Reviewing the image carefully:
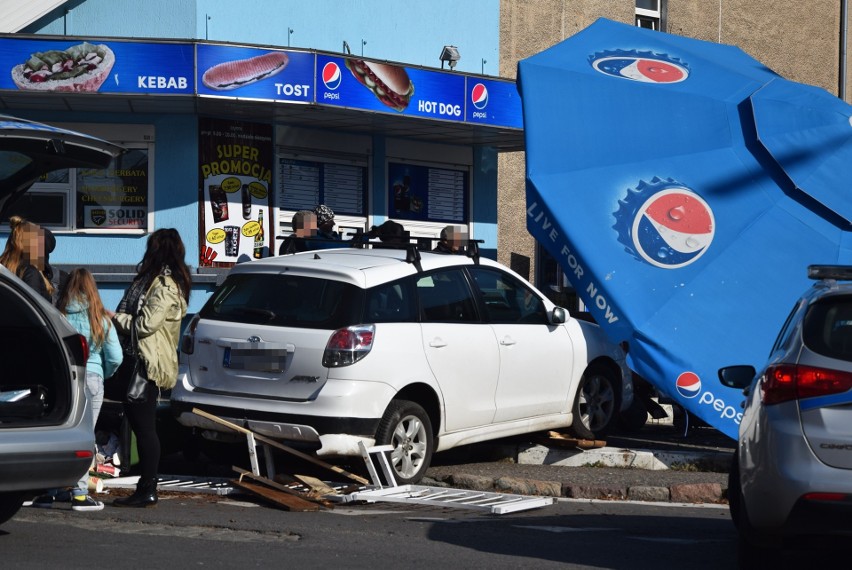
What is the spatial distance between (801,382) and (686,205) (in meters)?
5.99

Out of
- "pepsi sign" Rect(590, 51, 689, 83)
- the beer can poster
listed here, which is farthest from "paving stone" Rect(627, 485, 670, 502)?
the beer can poster

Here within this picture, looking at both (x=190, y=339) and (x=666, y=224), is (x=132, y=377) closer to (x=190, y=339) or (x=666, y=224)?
(x=190, y=339)

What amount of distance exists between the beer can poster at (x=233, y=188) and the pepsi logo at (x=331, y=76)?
1749mm

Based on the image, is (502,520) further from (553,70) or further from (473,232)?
(473,232)

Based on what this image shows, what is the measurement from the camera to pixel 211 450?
1034 centimetres

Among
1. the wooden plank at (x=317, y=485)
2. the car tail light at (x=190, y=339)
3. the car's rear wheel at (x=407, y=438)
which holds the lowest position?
the wooden plank at (x=317, y=485)

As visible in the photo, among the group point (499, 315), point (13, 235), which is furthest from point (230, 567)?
point (499, 315)

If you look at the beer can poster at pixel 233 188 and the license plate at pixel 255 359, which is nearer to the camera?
the license plate at pixel 255 359

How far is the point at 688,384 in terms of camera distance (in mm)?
11078

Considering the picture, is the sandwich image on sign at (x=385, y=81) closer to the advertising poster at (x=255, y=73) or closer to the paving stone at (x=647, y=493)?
the advertising poster at (x=255, y=73)

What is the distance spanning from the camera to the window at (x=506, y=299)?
10641 mm

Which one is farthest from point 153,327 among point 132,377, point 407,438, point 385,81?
point 385,81

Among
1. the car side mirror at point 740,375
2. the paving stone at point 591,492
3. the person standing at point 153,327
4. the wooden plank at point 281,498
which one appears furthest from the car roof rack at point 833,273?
the person standing at point 153,327

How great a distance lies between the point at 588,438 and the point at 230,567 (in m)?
5.50
